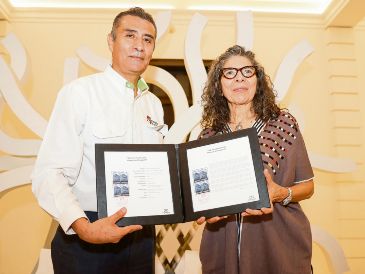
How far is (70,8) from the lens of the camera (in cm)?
401

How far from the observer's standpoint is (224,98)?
5.34ft

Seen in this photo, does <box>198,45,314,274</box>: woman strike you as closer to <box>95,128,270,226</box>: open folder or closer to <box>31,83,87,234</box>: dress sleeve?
<box>95,128,270,226</box>: open folder

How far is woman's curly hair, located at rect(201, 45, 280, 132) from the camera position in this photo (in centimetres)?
145

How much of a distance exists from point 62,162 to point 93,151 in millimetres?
120

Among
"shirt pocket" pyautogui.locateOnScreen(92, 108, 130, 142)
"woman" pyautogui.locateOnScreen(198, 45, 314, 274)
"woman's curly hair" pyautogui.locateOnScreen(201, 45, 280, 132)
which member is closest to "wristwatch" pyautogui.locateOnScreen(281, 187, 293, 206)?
"woman" pyautogui.locateOnScreen(198, 45, 314, 274)

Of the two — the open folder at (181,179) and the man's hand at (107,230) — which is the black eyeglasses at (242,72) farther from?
the man's hand at (107,230)

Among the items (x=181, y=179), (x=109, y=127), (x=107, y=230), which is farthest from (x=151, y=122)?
(x=107, y=230)

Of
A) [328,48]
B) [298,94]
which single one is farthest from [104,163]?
[328,48]

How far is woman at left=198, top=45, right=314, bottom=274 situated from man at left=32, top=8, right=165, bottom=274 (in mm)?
278

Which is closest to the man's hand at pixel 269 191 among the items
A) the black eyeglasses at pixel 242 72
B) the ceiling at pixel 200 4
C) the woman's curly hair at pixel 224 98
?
the woman's curly hair at pixel 224 98

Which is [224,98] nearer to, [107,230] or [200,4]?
[107,230]

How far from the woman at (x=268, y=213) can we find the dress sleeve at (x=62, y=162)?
43 centimetres

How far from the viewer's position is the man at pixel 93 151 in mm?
1133

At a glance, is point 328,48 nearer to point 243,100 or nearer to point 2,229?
point 243,100
